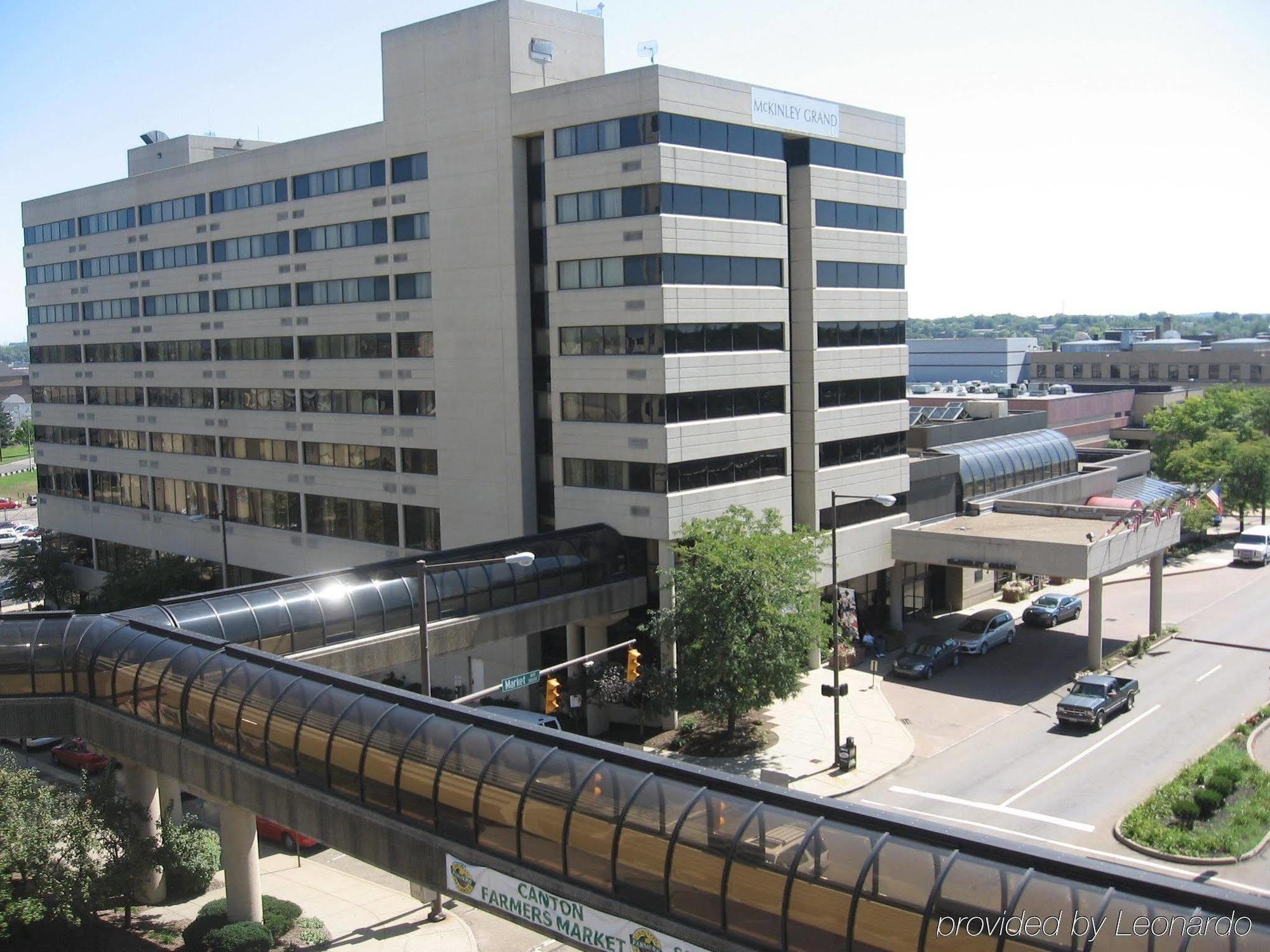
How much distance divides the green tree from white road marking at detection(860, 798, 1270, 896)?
17.1 ft

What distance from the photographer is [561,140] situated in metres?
43.3

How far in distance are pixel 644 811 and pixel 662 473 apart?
23.6 m

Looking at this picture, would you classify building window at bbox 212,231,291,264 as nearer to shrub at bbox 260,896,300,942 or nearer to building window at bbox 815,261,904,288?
building window at bbox 815,261,904,288

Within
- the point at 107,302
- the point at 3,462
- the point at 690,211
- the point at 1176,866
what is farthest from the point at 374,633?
the point at 3,462

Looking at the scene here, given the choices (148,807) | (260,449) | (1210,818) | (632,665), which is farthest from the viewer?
(260,449)

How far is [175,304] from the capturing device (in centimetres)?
6366

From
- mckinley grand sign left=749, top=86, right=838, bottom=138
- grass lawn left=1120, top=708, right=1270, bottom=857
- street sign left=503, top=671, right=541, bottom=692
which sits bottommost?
grass lawn left=1120, top=708, right=1270, bottom=857

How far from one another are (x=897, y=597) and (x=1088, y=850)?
77.1 ft

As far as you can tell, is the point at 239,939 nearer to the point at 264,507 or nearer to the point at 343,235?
the point at 343,235

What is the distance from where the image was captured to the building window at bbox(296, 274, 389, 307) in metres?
51.2

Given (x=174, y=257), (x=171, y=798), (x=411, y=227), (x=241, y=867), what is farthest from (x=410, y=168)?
(x=241, y=867)

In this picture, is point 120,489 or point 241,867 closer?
point 241,867

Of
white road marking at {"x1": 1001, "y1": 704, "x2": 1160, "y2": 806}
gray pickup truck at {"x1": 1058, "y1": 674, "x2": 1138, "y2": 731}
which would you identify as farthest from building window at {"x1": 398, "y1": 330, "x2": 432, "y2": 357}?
white road marking at {"x1": 1001, "y1": 704, "x2": 1160, "y2": 806}

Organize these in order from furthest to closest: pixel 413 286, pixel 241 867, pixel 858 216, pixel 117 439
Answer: pixel 117 439 → pixel 858 216 → pixel 413 286 → pixel 241 867
